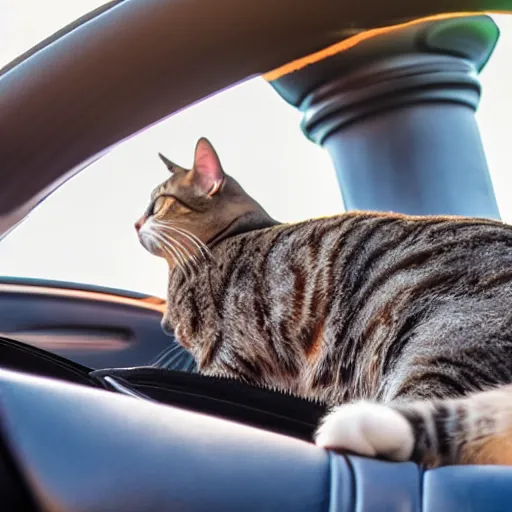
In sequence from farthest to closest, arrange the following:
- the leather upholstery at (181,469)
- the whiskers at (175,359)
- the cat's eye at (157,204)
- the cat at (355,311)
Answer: the cat's eye at (157,204)
the whiskers at (175,359)
the cat at (355,311)
the leather upholstery at (181,469)

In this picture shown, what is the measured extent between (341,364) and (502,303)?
28 cm

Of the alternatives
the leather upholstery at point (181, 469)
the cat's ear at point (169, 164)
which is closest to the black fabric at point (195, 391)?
the leather upholstery at point (181, 469)

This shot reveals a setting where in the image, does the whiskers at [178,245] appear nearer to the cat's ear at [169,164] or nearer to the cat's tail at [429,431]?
the cat's ear at [169,164]

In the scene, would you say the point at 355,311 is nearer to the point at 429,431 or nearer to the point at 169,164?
the point at 429,431

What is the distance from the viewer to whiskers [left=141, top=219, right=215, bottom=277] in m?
1.43

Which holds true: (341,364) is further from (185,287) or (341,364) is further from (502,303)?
(185,287)

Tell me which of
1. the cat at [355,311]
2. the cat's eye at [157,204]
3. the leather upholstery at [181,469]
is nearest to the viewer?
the leather upholstery at [181,469]

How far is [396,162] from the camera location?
133 cm

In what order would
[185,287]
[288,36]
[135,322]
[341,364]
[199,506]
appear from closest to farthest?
[199,506], [288,36], [341,364], [185,287], [135,322]

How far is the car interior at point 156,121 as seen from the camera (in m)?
0.38

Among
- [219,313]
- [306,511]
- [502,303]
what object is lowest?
[306,511]

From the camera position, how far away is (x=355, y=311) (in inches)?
40.8

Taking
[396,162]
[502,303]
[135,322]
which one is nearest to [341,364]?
[502,303]

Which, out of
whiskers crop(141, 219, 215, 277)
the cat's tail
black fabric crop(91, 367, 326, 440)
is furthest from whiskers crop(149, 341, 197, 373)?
the cat's tail
